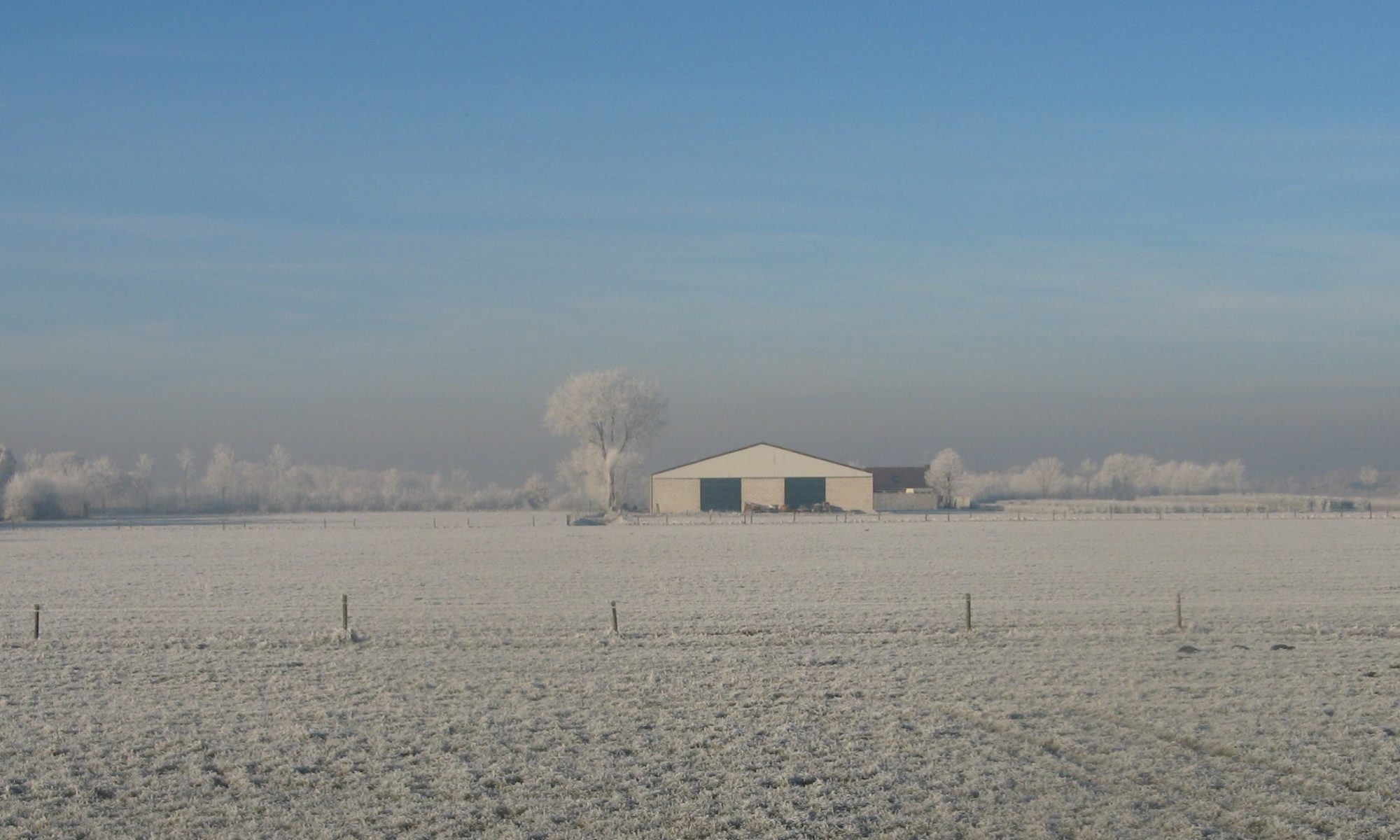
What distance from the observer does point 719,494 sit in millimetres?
96875

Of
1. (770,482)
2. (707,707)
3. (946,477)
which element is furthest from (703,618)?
(946,477)

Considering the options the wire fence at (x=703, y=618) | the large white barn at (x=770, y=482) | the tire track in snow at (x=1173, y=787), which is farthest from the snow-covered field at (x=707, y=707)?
the large white barn at (x=770, y=482)

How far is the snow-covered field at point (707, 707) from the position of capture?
1201cm

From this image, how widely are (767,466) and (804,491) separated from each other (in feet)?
12.0

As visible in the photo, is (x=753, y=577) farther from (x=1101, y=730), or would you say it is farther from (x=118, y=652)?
(x=1101, y=730)

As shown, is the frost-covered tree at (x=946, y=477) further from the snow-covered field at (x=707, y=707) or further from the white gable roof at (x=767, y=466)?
the snow-covered field at (x=707, y=707)

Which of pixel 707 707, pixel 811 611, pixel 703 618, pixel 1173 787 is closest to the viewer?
pixel 1173 787

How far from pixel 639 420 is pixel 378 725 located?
10164cm

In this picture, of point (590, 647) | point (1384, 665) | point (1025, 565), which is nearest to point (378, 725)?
point (590, 647)

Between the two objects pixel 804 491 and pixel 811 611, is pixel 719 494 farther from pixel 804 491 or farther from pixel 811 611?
pixel 811 611

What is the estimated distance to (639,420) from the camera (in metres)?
118

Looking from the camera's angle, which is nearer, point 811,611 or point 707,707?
point 707,707

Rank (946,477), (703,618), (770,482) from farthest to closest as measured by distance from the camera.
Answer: (946,477)
(770,482)
(703,618)

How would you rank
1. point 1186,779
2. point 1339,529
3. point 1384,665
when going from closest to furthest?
1. point 1186,779
2. point 1384,665
3. point 1339,529
